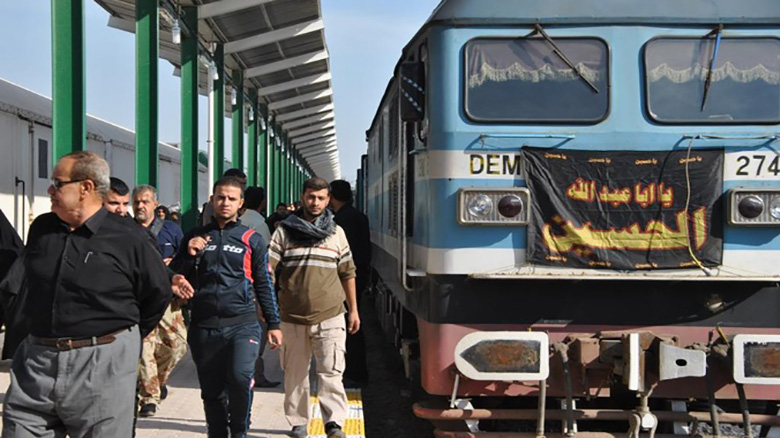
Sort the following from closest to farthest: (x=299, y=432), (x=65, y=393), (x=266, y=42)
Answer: (x=65, y=393), (x=299, y=432), (x=266, y=42)

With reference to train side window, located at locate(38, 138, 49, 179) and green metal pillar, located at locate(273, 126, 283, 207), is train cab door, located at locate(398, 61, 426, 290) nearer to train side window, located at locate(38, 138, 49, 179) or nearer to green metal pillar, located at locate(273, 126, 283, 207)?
train side window, located at locate(38, 138, 49, 179)

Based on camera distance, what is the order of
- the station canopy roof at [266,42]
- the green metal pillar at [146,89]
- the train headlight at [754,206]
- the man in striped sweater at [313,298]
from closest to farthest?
the train headlight at [754,206]
the man in striped sweater at [313,298]
the green metal pillar at [146,89]
the station canopy roof at [266,42]

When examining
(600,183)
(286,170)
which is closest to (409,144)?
(600,183)

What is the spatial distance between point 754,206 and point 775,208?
13cm

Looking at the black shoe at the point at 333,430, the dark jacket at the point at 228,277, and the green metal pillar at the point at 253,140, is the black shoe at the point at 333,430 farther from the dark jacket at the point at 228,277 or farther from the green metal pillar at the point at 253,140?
the green metal pillar at the point at 253,140

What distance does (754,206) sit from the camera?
501 centimetres

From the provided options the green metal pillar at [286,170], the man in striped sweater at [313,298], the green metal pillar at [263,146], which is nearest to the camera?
the man in striped sweater at [313,298]

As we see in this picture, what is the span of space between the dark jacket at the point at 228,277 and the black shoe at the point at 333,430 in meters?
0.92

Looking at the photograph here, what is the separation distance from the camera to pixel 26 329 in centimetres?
342

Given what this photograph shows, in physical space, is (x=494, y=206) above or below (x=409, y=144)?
below

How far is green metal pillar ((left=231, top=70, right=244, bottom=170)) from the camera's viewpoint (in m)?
18.2

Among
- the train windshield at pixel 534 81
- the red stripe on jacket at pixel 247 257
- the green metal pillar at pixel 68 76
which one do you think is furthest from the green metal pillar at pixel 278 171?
the red stripe on jacket at pixel 247 257

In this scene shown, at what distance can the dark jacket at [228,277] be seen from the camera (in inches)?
187

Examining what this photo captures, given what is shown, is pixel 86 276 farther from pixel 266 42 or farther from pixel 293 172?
pixel 293 172
